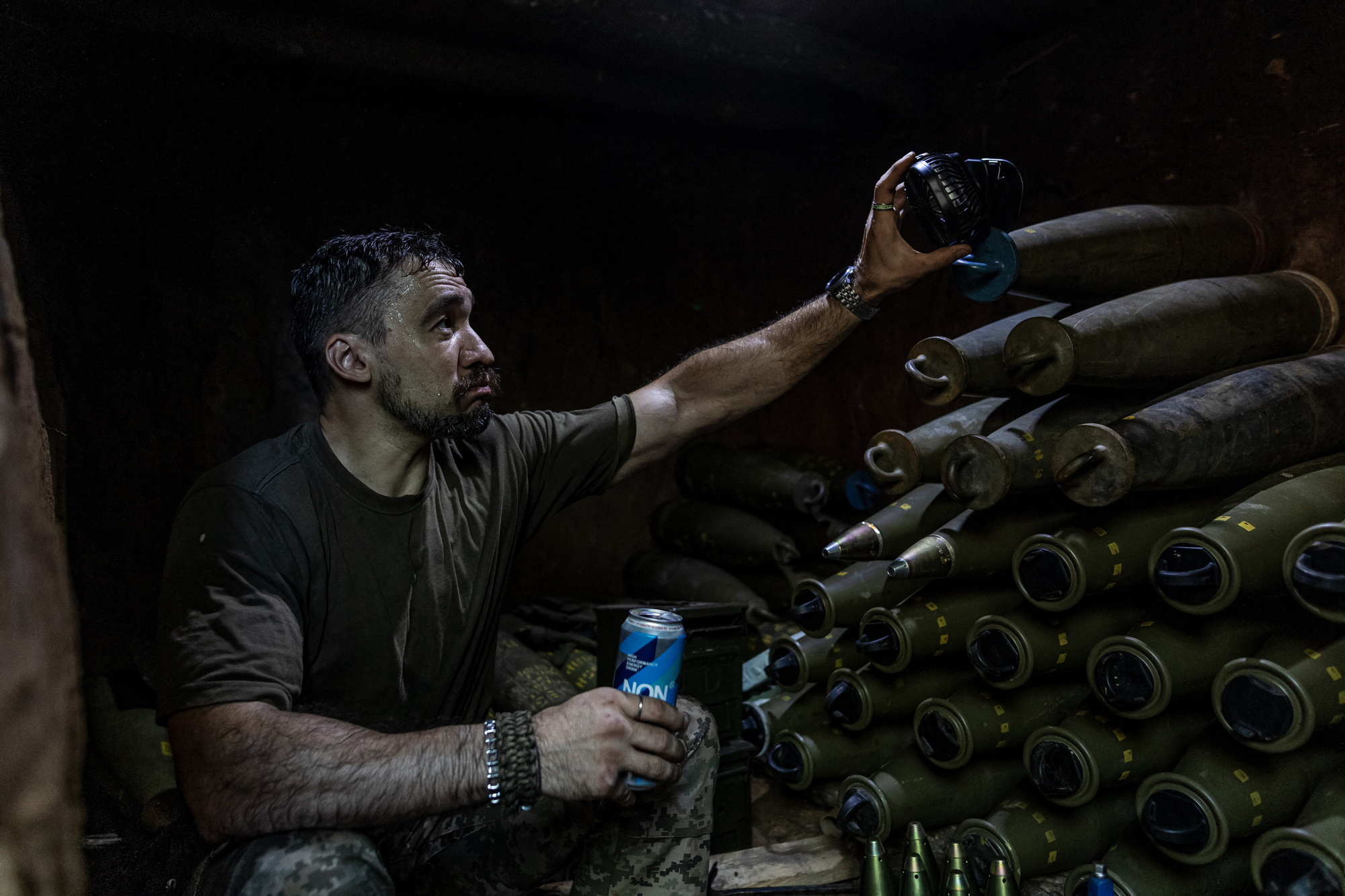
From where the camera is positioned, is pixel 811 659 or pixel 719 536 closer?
pixel 811 659

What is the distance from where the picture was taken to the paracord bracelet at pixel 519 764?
1.29 meters

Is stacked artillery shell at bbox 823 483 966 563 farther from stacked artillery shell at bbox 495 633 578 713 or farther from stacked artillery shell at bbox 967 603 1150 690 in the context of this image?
stacked artillery shell at bbox 495 633 578 713

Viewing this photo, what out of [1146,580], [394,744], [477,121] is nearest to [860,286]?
[1146,580]

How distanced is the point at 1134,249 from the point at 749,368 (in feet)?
3.35

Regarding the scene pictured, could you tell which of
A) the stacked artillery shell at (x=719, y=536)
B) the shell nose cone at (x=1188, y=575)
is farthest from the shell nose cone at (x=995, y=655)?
the stacked artillery shell at (x=719, y=536)

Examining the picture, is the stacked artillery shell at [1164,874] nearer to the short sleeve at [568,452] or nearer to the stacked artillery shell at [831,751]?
the stacked artillery shell at [831,751]

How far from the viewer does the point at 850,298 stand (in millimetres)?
1948

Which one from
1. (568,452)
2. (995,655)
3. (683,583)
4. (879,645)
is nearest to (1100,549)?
(995,655)

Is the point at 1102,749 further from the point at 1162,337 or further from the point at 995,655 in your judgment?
the point at 1162,337

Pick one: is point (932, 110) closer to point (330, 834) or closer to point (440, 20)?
point (440, 20)

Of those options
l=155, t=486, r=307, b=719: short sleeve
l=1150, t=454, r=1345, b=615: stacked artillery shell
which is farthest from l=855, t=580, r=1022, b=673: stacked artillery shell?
l=155, t=486, r=307, b=719: short sleeve

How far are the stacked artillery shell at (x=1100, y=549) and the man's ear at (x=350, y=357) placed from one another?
1526 mm

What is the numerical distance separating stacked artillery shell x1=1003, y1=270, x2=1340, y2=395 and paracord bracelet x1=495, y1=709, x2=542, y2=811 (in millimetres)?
1317

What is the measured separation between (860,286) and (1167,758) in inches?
48.9
